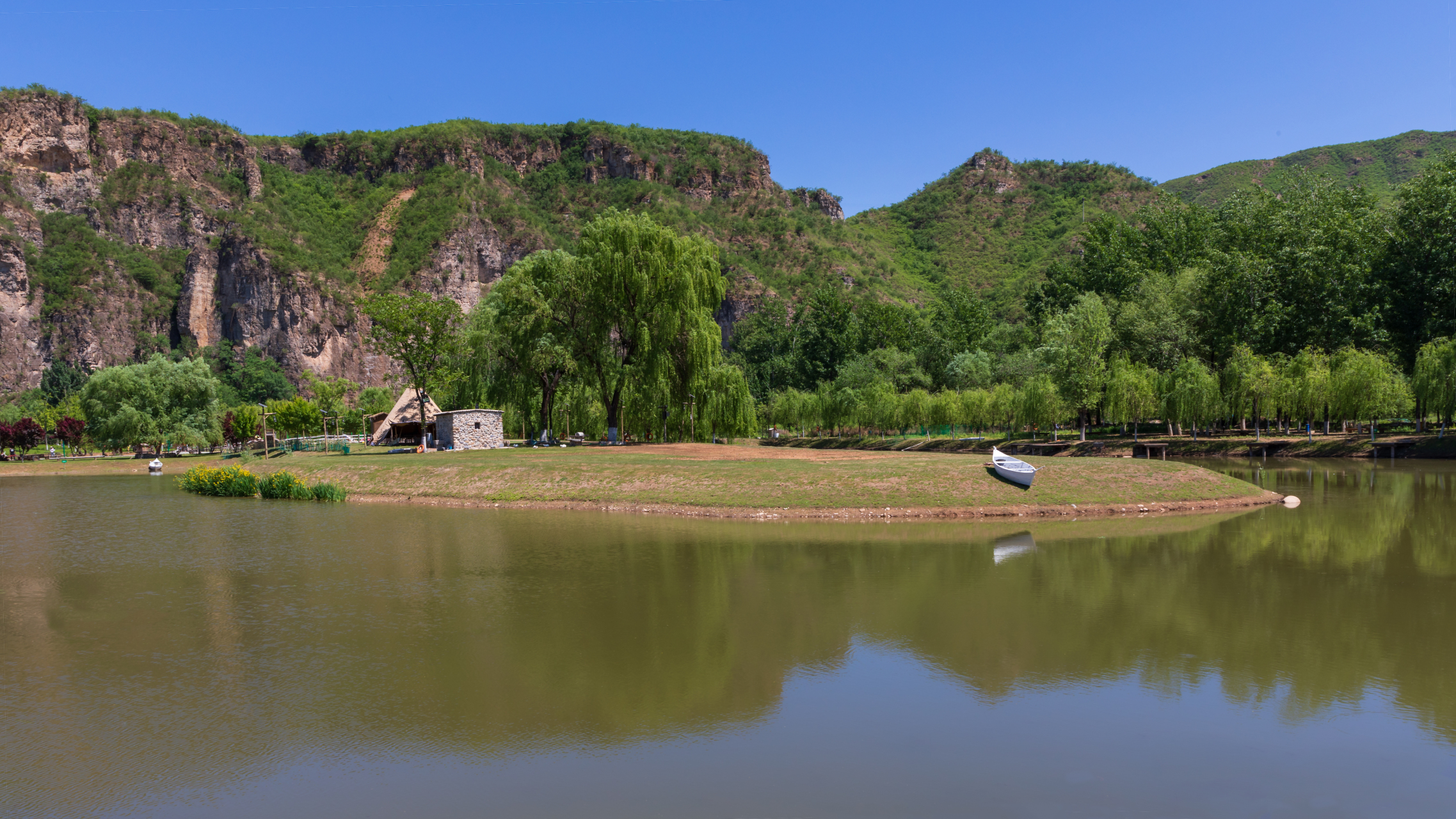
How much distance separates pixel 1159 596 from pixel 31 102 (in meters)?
203

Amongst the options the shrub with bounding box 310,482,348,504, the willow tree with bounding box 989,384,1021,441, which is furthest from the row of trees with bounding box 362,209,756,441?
the willow tree with bounding box 989,384,1021,441

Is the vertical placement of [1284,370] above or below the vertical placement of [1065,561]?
above

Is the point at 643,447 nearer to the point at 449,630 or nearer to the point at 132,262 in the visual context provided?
the point at 449,630

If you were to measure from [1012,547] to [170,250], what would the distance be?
610ft

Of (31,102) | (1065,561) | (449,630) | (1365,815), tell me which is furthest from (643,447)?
(31,102)

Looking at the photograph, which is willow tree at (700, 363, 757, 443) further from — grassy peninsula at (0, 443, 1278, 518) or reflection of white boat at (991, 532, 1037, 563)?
reflection of white boat at (991, 532, 1037, 563)

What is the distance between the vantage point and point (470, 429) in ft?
148

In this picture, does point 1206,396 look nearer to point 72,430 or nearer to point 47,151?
point 72,430

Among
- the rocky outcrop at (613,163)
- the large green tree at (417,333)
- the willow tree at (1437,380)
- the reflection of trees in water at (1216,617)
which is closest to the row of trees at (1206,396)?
the willow tree at (1437,380)

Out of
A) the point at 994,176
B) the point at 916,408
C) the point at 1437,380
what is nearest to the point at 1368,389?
the point at 1437,380

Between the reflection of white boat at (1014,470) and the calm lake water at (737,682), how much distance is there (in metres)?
6.57

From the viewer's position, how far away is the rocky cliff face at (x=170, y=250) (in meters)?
138

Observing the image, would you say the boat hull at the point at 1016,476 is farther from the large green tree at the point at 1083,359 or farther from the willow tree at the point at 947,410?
the willow tree at the point at 947,410

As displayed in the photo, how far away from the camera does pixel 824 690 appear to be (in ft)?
30.7
